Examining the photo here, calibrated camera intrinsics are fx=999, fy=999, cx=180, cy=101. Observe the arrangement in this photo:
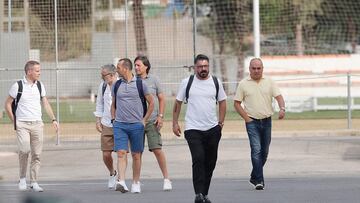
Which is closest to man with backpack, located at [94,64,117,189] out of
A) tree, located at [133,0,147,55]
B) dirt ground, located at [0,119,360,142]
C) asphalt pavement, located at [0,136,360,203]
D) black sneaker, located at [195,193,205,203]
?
asphalt pavement, located at [0,136,360,203]

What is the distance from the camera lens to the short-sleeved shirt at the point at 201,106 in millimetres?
11906

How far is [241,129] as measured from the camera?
2495cm

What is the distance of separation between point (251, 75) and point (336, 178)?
2768 millimetres

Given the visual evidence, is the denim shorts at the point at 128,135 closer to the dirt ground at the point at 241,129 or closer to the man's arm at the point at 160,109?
the man's arm at the point at 160,109

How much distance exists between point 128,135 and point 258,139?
1730 millimetres

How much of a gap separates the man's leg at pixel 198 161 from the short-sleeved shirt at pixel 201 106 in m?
0.13

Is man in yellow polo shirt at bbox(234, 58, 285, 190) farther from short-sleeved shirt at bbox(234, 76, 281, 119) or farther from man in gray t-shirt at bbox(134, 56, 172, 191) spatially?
man in gray t-shirt at bbox(134, 56, 172, 191)

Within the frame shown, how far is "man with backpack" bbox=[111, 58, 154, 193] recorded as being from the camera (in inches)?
508

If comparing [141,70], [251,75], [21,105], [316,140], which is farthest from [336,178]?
[316,140]

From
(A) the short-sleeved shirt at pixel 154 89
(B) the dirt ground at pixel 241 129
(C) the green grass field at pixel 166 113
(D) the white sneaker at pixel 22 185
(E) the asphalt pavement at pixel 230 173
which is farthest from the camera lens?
(C) the green grass field at pixel 166 113

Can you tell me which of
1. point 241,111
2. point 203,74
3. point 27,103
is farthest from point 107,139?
point 203,74

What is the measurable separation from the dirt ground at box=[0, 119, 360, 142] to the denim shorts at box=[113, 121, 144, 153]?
32.3 feet

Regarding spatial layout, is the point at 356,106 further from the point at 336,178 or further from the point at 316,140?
the point at 336,178

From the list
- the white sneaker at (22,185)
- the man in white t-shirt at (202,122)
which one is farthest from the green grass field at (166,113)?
the man in white t-shirt at (202,122)
